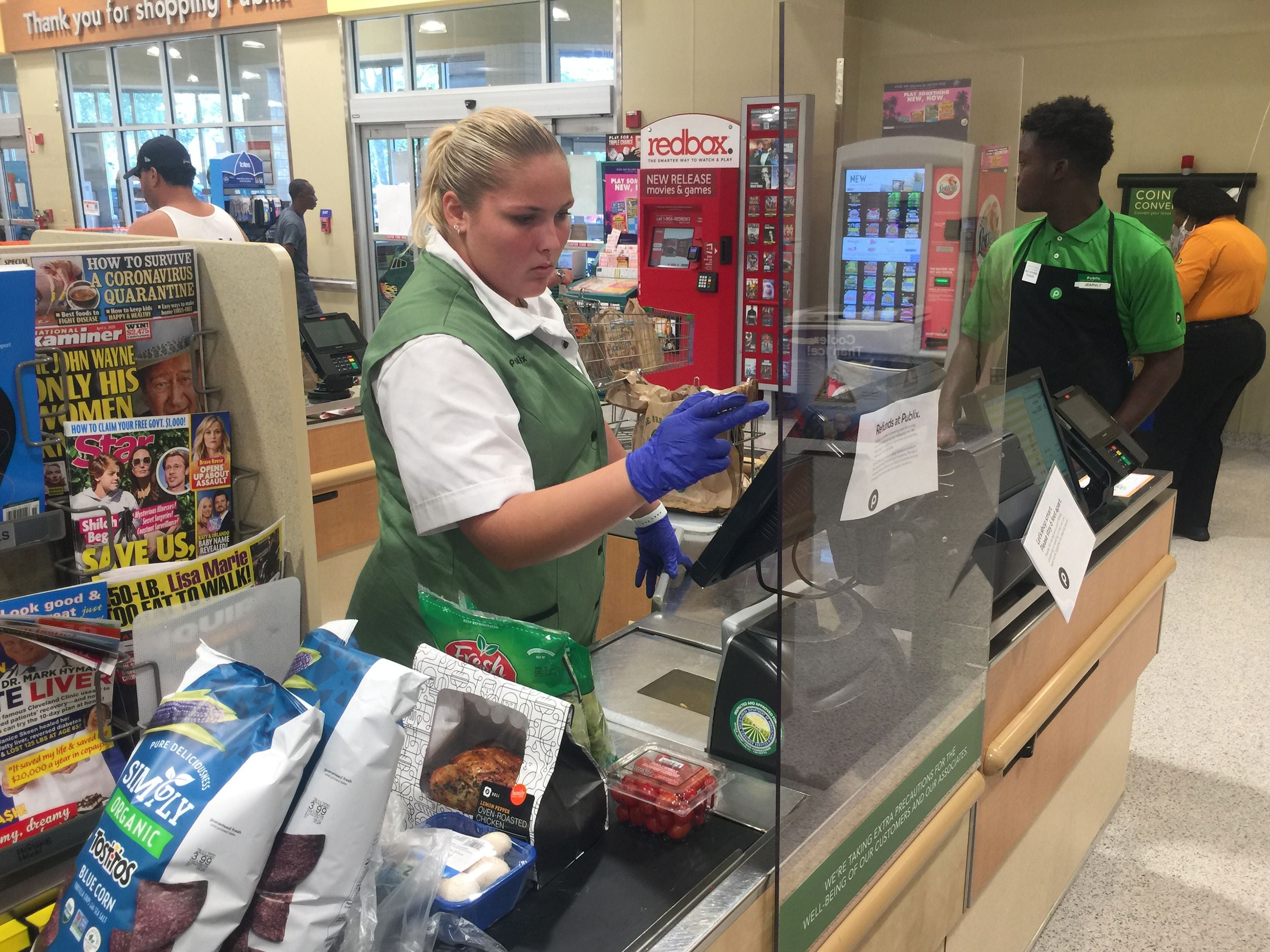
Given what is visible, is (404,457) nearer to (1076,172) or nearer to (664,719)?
(664,719)

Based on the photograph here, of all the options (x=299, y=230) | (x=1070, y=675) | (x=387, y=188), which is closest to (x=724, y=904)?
(x=1070, y=675)

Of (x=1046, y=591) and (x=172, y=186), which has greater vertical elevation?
(x=172, y=186)

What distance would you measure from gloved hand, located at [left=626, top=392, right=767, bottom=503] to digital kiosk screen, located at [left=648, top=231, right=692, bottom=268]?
650cm

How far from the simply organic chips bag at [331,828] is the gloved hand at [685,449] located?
55cm

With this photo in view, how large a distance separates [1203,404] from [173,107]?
35.6 ft

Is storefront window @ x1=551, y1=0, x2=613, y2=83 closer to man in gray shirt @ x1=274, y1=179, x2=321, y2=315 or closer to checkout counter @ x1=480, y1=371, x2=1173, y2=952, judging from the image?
man in gray shirt @ x1=274, y1=179, x2=321, y2=315

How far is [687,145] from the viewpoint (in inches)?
293

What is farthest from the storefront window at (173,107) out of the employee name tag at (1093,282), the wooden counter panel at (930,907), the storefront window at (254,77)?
the wooden counter panel at (930,907)

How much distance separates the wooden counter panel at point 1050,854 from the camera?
209cm

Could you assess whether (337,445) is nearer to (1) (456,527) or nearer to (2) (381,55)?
(1) (456,527)

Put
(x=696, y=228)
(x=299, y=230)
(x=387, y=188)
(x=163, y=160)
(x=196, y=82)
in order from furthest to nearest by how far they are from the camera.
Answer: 1. (x=196, y=82)
2. (x=387, y=188)
3. (x=299, y=230)
4. (x=696, y=228)
5. (x=163, y=160)

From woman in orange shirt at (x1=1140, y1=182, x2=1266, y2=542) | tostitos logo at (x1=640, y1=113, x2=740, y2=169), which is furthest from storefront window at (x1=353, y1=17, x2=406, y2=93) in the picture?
woman in orange shirt at (x1=1140, y1=182, x2=1266, y2=542)

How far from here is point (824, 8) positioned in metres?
0.98

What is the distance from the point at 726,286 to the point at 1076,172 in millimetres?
4620
